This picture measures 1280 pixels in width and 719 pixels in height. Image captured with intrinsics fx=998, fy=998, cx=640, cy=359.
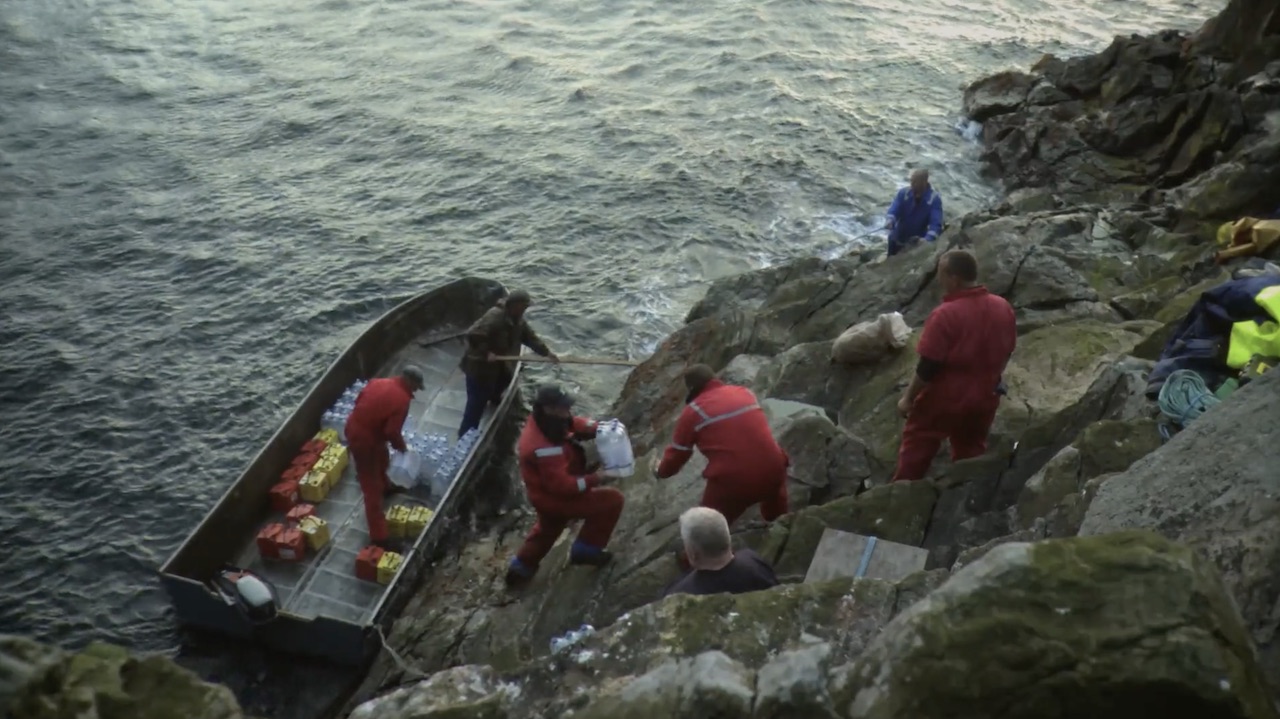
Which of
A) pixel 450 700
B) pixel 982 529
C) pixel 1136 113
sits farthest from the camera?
pixel 1136 113

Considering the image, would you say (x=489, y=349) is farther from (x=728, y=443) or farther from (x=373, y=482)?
(x=728, y=443)

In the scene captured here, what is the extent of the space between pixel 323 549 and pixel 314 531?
30cm

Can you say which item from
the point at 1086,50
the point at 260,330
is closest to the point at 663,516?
the point at 260,330

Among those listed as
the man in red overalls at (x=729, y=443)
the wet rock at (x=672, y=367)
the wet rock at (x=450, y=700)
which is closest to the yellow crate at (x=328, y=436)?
the wet rock at (x=672, y=367)

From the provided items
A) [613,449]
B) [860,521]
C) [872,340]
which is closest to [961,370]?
[860,521]

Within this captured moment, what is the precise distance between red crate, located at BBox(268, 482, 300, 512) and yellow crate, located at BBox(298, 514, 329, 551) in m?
0.55

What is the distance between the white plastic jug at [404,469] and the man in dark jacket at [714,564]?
697cm

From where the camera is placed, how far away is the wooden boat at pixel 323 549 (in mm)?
10820

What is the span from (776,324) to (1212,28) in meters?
17.2

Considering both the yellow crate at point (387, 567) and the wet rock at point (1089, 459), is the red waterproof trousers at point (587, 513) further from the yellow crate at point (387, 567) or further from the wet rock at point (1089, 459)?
the wet rock at point (1089, 459)

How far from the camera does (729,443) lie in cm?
880

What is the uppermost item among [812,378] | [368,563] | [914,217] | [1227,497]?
[1227,497]

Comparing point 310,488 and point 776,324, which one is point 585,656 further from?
point 776,324

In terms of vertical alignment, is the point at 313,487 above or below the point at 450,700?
below
